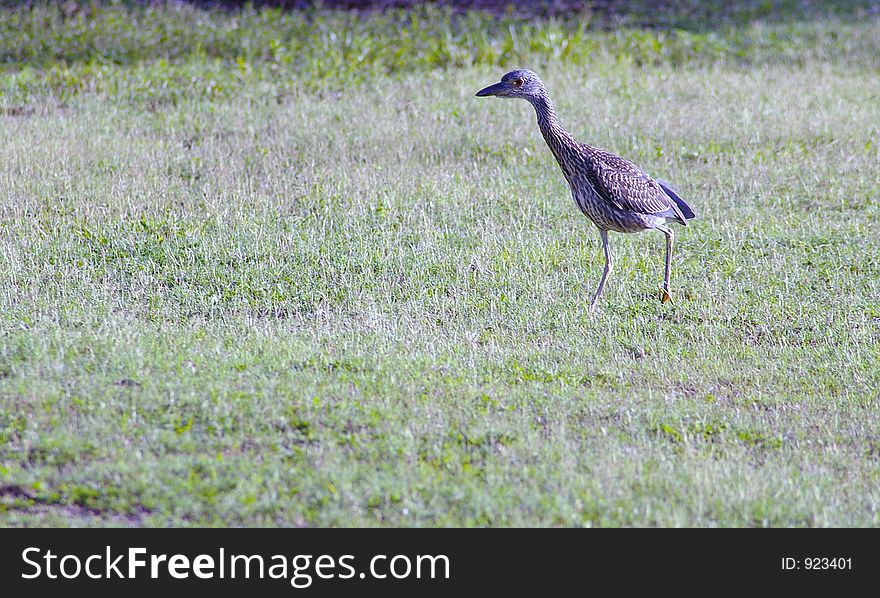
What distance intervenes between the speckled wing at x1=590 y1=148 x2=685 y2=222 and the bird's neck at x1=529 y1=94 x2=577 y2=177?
0.22m

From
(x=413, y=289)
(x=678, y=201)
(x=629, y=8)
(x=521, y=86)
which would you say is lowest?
(x=413, y=289)

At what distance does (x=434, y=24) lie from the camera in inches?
742

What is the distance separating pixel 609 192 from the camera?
892 centimetres

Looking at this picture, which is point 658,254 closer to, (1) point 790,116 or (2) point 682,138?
(2) point 682,138

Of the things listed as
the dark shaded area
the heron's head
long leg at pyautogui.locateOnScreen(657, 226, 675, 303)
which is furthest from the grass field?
the dark shaded area

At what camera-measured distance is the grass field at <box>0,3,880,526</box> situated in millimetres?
5996

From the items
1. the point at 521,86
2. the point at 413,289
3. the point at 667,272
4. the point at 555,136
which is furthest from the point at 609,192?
the point at 413,289

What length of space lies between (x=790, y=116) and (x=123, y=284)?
31.0 ft

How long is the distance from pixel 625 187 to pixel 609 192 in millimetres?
145

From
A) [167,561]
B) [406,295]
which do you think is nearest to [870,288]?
[406,295]

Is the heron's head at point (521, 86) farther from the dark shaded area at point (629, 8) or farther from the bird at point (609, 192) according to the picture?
the dark shaded area at point (629, 8)

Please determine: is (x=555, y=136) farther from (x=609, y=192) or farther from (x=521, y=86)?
(x=609, y=192)

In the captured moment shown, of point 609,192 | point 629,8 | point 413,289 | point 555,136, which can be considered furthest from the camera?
point 629,8

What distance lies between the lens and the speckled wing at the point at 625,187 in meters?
8.95
